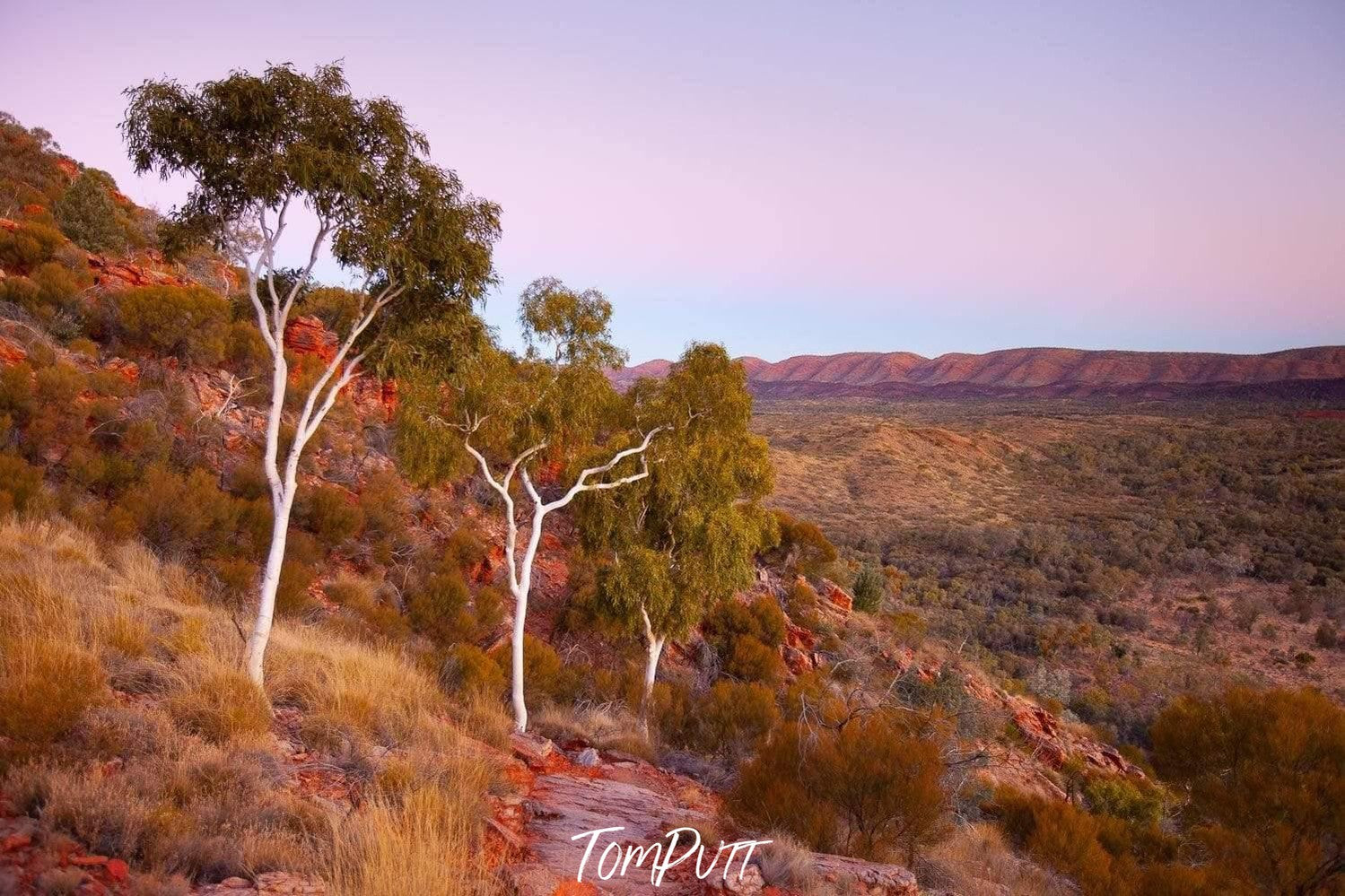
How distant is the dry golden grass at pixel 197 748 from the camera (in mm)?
3814

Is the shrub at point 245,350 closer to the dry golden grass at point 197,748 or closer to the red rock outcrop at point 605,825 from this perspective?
the dry golden grass at point 197,748

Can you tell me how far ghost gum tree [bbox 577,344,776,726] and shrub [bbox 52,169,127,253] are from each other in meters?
17.7

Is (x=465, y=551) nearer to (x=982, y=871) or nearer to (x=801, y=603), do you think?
(x=801, y=603)

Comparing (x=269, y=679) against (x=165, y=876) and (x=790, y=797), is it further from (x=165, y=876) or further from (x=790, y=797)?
(x=790, y=797)

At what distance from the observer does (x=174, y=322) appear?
16297mm

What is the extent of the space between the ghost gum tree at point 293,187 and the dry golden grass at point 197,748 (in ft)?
3.17

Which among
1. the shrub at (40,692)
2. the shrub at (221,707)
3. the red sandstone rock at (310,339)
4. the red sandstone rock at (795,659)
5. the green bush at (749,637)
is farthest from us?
the red sandstone rock at (310,339)

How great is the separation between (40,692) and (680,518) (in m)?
10.6

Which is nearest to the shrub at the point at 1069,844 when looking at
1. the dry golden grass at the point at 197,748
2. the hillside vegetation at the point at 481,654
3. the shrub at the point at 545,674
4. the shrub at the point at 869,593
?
the hillside vegetation at the point at 481,654

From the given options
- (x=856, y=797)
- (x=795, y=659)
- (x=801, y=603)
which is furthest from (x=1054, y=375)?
(x=856, y=797)

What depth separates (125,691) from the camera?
5648 mm

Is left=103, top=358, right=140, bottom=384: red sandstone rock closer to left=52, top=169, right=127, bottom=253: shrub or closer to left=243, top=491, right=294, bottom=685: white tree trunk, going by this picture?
left=52, top=169, right=127, bottom=253: shrub

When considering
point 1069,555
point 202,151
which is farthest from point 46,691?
point 1069,555

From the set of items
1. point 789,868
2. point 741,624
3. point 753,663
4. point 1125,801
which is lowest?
point 1125,801
